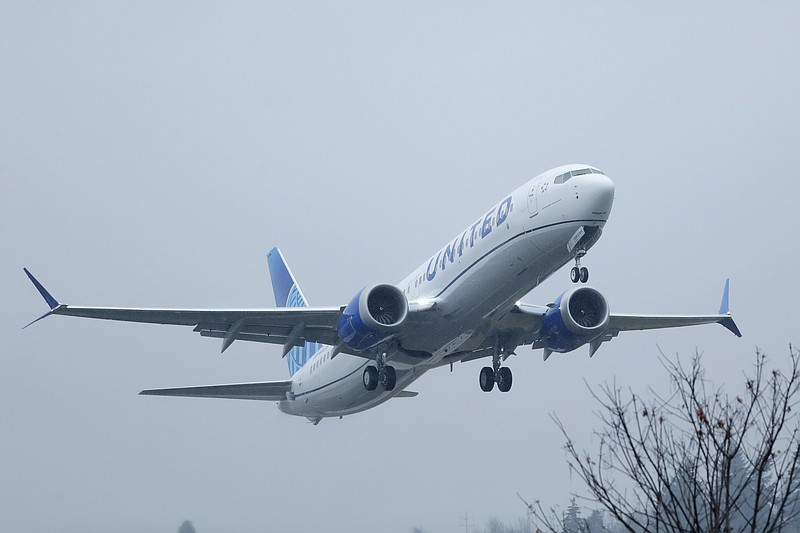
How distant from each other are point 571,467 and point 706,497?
124cm

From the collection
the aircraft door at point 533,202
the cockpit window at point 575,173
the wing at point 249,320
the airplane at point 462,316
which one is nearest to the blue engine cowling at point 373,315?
the airplane at point 462,316

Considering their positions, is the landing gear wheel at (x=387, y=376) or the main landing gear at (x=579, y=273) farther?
the landing gear wheel at (x=387, y=376)

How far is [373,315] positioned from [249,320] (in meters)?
4.14

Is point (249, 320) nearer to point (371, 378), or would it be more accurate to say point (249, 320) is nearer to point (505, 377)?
point (371, 378)

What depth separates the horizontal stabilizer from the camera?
32906 millimetres

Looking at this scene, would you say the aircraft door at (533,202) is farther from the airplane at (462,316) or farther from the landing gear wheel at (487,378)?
the landing gear wheel at (487,378)

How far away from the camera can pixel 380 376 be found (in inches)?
1187

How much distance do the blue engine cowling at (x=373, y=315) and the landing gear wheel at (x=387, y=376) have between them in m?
1.96

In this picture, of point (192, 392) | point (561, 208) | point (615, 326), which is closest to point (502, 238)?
point (561, 208)

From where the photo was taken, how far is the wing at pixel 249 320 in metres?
27.3

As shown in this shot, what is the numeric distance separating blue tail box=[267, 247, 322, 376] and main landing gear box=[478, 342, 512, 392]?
33.3 feet

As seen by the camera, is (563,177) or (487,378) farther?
(487,378)

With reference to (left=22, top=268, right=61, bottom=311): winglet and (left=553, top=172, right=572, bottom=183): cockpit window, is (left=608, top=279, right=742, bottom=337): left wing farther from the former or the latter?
(left=22, top=268, right=61, bottom=311): winglet

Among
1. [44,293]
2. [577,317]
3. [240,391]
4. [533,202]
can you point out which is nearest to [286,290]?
[240,391]
